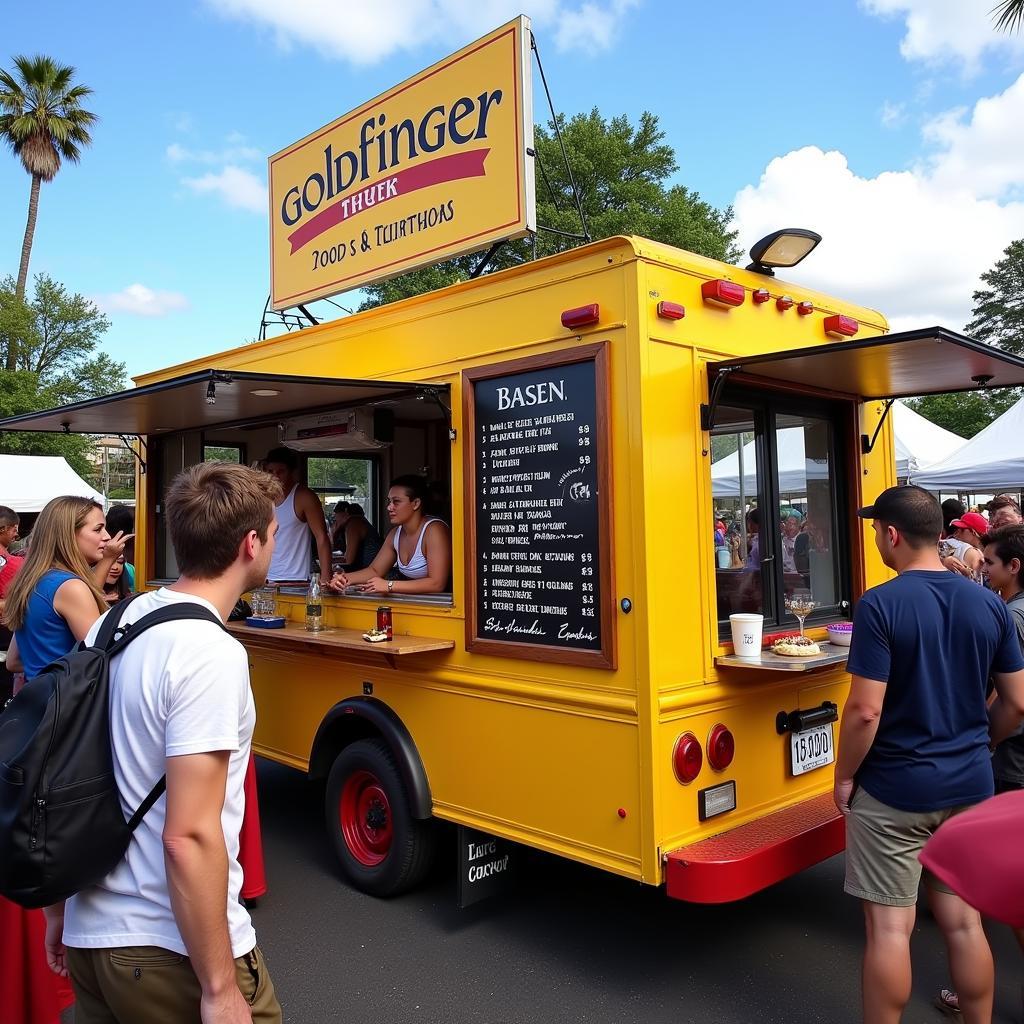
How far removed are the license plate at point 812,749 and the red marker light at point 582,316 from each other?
6.66 feet

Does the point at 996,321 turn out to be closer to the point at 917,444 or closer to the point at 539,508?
the point at 917,444

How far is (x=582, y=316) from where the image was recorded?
340cm

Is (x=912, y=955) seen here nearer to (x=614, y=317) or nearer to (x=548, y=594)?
(x=548, y=594)

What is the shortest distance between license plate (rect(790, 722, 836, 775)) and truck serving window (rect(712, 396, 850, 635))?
1.64ft

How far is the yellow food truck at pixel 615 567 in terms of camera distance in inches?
128

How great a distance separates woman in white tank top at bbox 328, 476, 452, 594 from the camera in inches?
174

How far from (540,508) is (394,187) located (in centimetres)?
305

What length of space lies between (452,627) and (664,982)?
1.74m

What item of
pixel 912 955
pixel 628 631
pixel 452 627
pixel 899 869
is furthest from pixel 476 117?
pixel 912 955

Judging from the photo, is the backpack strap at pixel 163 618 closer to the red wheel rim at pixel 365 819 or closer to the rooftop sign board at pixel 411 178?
the red wheel rim at pixel 365 819

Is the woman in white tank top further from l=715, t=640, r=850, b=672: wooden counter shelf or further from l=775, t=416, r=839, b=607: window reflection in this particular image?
l=775, t=416, r=839, b=607: window reflection

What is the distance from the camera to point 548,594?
3.54 metres

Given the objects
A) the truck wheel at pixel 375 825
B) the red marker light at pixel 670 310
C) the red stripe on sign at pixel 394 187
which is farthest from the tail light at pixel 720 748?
the red stripe on sign at pixel 394 187

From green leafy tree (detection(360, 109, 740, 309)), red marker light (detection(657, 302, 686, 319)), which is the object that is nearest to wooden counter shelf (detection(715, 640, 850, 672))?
red marker light (detection(657, 302, 686, 319))
